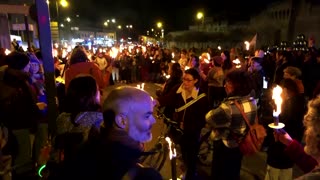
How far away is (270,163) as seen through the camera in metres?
4.88

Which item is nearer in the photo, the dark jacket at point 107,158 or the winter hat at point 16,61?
the dark jacket at point 107,158

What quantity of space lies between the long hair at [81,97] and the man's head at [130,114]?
1.11m

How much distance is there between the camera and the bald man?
6.22 ft

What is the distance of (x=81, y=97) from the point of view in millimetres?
3191

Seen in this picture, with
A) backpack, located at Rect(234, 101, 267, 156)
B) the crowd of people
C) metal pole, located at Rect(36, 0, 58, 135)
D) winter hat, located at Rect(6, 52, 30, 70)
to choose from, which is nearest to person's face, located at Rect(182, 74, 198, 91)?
the crowd of people

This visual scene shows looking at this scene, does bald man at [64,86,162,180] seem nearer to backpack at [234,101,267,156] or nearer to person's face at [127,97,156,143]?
person's face at [127,97,156,143]

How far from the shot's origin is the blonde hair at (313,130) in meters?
2.39

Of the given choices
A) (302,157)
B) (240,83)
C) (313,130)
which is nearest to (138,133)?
(313,130)

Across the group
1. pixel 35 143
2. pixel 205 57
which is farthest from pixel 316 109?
pixel 205 57

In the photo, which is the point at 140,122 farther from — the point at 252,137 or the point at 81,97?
the point at 252,137

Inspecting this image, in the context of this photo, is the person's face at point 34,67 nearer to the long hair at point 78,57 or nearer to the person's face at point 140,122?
the long hair at point 78,57

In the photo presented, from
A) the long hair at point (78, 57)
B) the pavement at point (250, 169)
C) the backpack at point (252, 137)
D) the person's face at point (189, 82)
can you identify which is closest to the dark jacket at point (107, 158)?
the backpack at point (252, 137)

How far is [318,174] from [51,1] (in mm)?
7489

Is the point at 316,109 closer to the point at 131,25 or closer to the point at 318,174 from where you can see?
the point at 318,174
